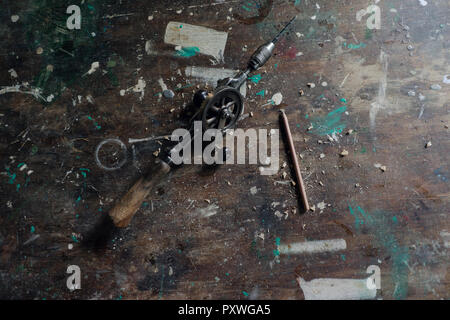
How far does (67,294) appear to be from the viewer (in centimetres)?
130

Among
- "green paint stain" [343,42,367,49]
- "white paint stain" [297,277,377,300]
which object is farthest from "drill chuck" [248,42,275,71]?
"white paint stain" [297,277,377,300]

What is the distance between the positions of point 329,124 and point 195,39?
754mm

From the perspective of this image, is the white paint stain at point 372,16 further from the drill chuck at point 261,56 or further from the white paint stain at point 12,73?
the white paint stain at point 12,73

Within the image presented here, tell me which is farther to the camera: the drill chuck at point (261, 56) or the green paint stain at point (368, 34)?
the green paint stain at point (368, 34)

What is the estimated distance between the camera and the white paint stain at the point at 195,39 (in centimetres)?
140

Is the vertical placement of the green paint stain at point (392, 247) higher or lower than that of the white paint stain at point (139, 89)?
lower

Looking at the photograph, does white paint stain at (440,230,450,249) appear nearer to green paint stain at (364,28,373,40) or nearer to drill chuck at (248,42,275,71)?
green paint stain at (364,28,373,40)

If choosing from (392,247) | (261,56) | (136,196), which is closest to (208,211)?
(136,196)

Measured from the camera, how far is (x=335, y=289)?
1330mm

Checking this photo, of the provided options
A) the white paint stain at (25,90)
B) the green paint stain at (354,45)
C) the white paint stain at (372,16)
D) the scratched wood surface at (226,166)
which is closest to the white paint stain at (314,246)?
the scratched wood surface at (226,166)

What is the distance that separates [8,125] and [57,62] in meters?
0.37

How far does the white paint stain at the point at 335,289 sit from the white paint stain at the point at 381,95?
2.39ft
